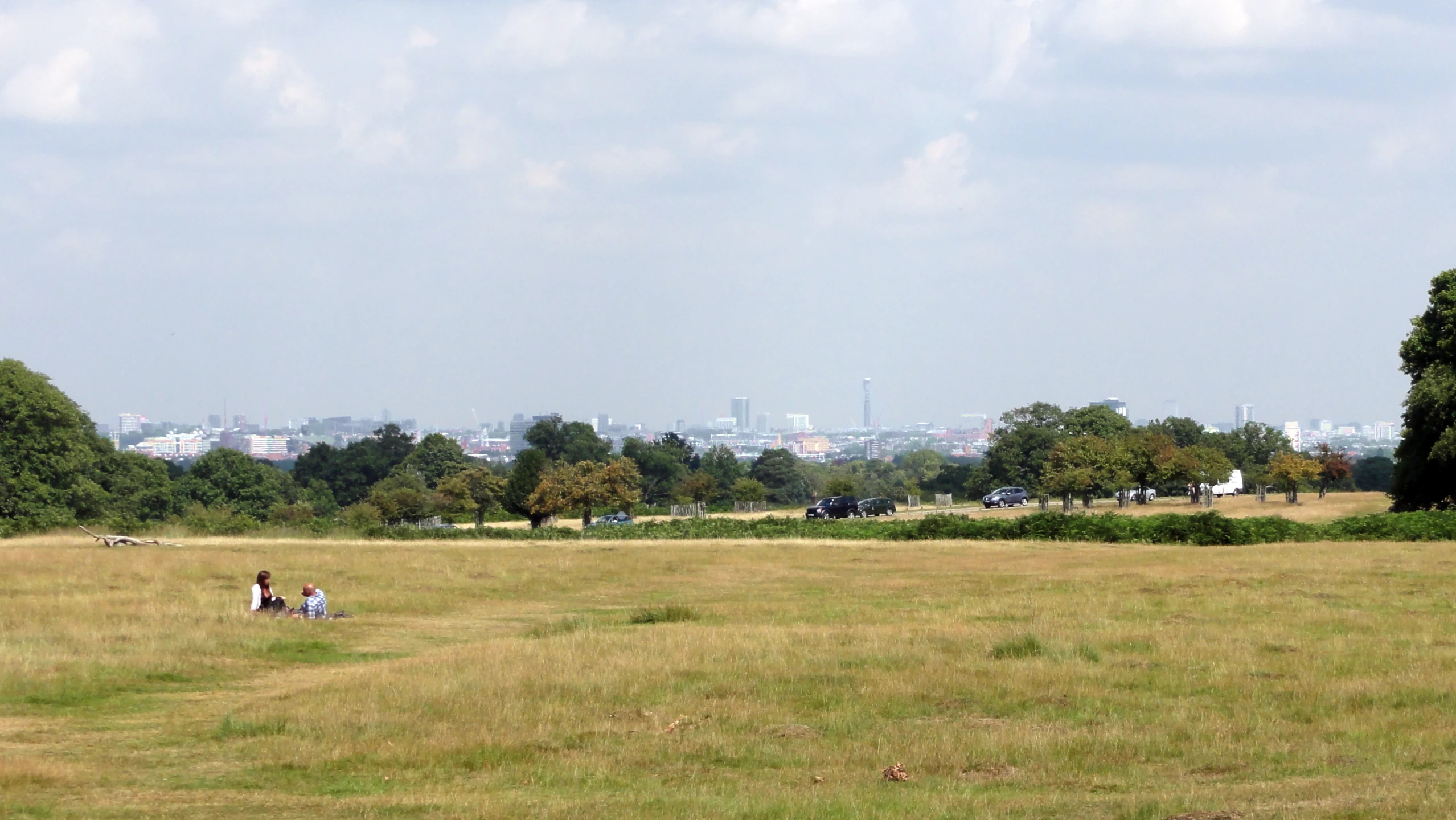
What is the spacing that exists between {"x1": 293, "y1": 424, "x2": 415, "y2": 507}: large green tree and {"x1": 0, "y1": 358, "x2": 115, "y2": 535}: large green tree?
7650cm

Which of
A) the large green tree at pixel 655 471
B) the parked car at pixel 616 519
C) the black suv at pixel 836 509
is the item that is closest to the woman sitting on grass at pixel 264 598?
the parked car at pixel 616 519

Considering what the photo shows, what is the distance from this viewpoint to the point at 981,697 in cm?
1953

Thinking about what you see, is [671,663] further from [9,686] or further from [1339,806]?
[1339,806]

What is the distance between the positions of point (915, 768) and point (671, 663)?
7809 millimetres

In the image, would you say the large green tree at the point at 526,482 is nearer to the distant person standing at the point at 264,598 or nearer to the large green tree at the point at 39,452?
the large green tree at the point at 39,452

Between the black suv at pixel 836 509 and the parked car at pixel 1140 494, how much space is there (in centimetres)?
2245

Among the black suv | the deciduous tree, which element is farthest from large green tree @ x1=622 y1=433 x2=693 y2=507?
the deciduous tree

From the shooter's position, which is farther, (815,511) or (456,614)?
(815,511)

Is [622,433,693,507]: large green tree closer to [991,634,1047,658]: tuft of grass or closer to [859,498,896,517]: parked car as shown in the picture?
[859,498,896,517]: parked car

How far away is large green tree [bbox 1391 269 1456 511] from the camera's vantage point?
6588 cm

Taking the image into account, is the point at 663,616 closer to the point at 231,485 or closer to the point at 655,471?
the point at 231,485

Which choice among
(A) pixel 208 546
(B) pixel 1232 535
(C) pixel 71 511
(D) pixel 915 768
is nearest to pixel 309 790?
(D) pixel 915 768

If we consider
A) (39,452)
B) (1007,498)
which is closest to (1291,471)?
(1007,498)

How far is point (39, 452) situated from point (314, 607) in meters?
72.4
